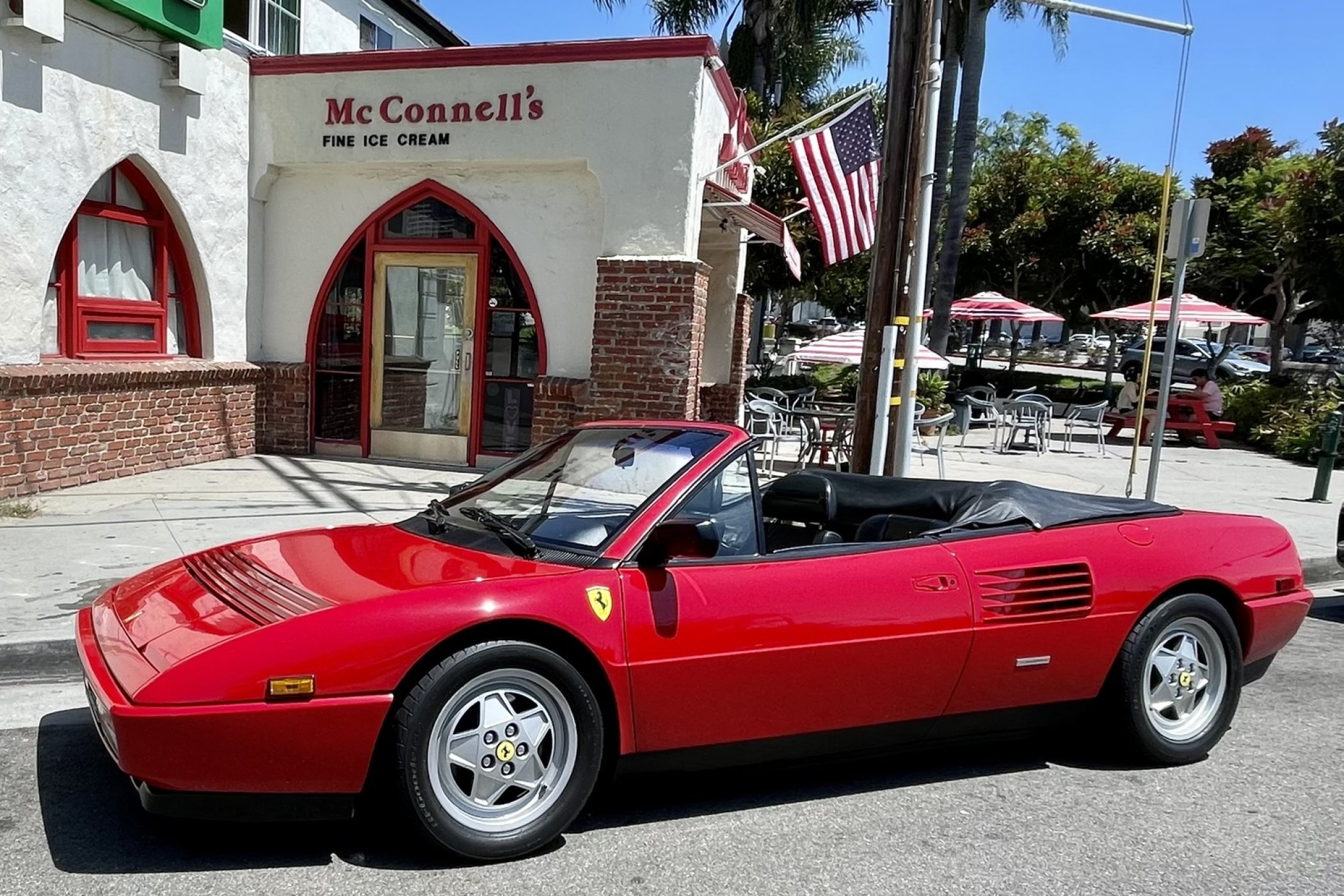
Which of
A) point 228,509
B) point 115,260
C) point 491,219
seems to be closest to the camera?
point 228,509

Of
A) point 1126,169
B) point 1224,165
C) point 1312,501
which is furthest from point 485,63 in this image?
point 1224,165

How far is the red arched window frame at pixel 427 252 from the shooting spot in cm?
1050

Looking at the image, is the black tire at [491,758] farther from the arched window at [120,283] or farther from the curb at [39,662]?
the arched window at [120,283]

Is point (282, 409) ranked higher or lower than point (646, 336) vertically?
lower

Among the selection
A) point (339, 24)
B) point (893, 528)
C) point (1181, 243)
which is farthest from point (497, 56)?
point (893, 528)

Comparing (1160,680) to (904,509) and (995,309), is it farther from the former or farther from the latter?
(995,309)

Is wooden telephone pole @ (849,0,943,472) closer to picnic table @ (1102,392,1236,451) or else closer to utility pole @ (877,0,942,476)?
utility pole @ (877,0,942,476)

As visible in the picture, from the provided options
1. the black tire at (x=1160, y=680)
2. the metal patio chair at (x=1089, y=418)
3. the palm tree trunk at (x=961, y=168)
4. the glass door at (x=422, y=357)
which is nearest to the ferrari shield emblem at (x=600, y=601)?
the black tire at (x=1160, y=680)

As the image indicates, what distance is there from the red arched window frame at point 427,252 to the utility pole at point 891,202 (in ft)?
12.9

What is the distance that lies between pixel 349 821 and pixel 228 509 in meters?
5.43

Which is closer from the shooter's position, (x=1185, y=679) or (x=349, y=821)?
(x=349, y=821)

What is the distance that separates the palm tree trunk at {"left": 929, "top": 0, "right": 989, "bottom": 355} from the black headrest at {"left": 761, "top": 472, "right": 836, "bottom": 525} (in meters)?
17.0

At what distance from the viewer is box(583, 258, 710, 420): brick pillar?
32.0 feet

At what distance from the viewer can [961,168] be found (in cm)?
2070
